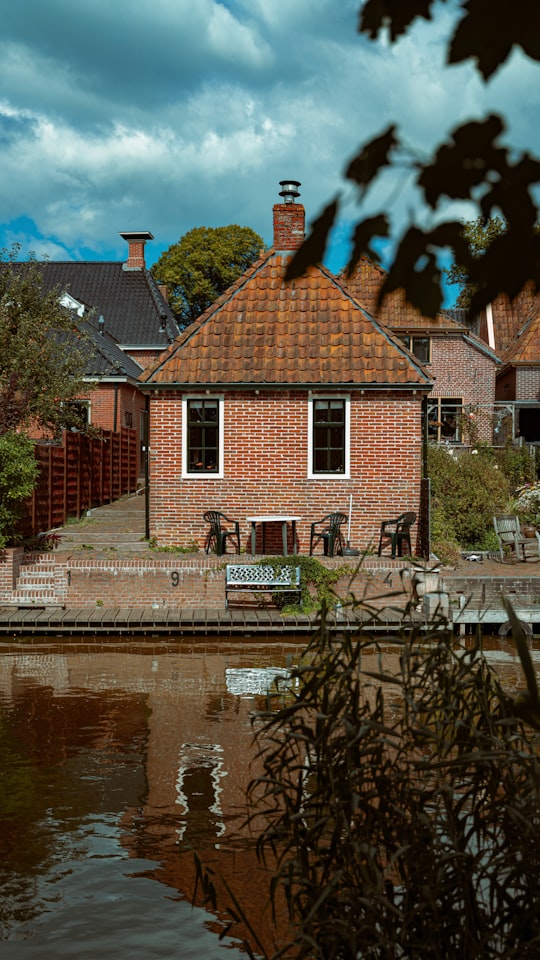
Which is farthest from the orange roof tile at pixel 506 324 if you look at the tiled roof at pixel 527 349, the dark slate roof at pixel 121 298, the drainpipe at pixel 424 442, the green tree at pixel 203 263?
the drainpipe at pixel 424 442

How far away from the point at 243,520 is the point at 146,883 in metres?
12.7

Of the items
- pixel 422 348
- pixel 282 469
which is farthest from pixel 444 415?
pixel 282 469

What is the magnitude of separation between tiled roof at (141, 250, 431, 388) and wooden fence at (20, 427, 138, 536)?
302cm

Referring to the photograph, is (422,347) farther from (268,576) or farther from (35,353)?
(268,576)

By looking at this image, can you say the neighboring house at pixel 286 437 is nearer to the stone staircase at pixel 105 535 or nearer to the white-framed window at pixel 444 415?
the stone staircase at pixel 105 535

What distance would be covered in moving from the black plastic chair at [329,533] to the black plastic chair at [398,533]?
2.60 ft

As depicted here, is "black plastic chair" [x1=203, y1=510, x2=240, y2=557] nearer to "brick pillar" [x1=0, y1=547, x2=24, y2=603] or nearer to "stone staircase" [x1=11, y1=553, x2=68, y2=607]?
"stone staircase" [x1=11, y1=553, x2=68, y2=607]

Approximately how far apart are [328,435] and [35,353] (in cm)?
684

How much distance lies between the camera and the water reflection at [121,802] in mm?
6199

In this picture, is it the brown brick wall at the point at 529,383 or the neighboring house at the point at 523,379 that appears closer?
the neighboring house at the point at 523,379

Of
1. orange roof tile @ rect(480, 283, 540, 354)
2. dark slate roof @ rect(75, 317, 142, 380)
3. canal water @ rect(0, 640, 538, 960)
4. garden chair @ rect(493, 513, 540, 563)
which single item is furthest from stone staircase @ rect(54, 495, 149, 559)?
orange roof tile @ rect(480, 283, 540, 354)

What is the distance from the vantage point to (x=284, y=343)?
65.2 ft

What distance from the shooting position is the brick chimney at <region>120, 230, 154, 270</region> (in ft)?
138

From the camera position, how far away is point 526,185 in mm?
2131
